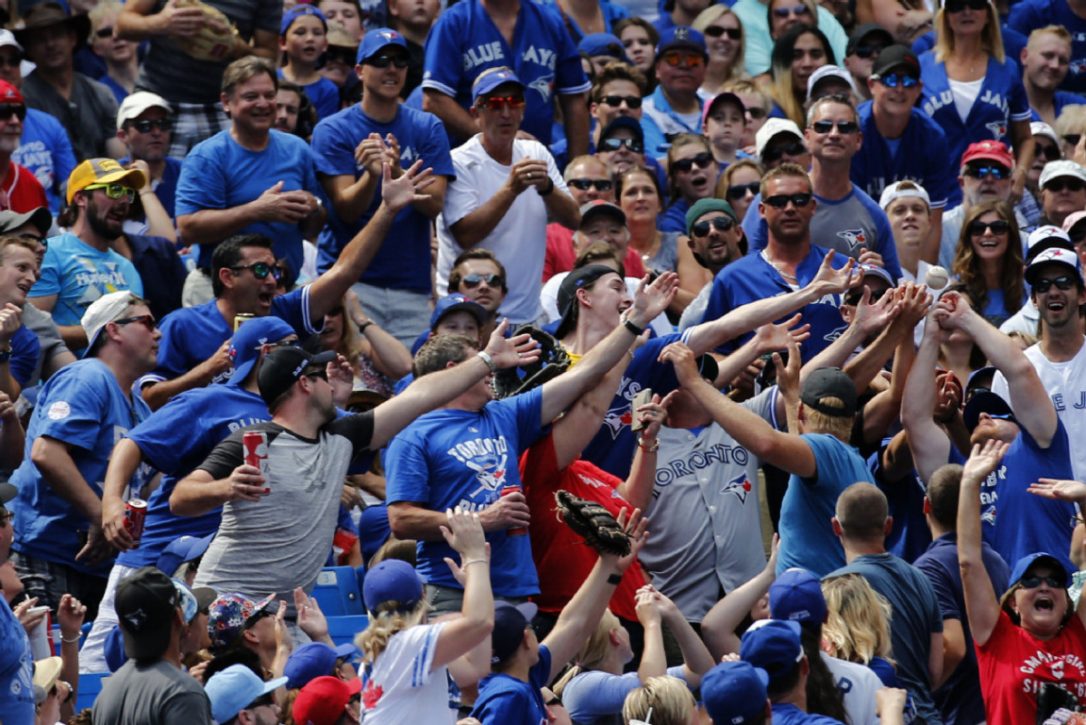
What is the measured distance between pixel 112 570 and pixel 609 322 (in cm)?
249

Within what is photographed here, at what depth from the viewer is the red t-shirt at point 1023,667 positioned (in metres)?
8.46

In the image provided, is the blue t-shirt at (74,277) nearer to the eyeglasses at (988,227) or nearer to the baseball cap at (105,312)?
the baseball cap at (105,312)

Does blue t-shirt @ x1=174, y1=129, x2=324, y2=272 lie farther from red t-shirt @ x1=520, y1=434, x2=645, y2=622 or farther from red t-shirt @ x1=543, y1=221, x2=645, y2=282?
red t-shirt @ x1=520, y1=434, x2=645, y2=622

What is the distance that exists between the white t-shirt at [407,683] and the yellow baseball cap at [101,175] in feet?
16.1

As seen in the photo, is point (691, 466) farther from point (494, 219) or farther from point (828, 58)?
point (828, 58)

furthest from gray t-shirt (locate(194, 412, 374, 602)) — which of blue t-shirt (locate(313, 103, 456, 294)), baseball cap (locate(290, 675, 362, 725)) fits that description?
blue t-shirt (locate(313, 103, 456, 294))

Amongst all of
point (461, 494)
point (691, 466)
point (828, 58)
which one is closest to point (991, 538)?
point (691, 466)

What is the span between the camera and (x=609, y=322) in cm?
961

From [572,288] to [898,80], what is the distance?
440 cm

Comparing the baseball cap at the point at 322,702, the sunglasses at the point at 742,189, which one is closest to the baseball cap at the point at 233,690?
the baseball cap at the point at 322,702

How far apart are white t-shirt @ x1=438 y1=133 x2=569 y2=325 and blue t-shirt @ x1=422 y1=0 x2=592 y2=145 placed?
101 cm

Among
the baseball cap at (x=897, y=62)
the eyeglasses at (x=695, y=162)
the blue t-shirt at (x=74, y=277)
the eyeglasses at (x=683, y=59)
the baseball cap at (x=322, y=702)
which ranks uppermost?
the baseball cap at (x=322, y=702)

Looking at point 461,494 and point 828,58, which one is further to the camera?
point 828,58

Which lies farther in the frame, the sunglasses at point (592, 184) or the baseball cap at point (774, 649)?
the sunglasses at point (592, 184)
